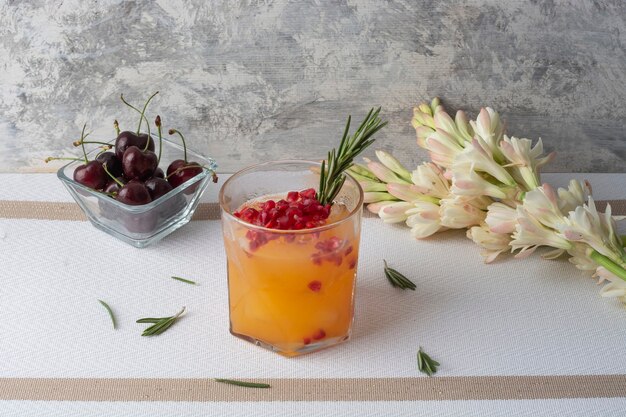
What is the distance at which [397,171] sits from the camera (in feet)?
4.03

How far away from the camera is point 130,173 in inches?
45.6

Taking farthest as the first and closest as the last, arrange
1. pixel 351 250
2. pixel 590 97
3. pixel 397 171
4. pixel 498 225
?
pixel 590 97, pixel 397 171, pixel 498 225, pixel 351 250

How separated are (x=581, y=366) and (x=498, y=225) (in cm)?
23

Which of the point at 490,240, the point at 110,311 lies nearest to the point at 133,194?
the point at 110,311

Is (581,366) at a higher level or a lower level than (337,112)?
lower

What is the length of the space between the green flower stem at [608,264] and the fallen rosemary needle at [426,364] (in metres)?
0.27

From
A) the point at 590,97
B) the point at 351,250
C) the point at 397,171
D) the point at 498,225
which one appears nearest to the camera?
the point at 351,250

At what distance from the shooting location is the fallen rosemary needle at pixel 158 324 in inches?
39.1

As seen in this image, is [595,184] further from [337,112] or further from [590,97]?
[337,112]

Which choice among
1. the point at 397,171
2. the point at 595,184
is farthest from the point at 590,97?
the point at 397,171

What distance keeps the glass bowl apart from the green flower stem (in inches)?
22.3

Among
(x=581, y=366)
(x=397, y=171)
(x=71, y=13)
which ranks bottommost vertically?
(x=581, y=366)

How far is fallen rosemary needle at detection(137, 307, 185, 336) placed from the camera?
3.26 ft

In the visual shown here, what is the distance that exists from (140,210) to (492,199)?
0.55 meters
